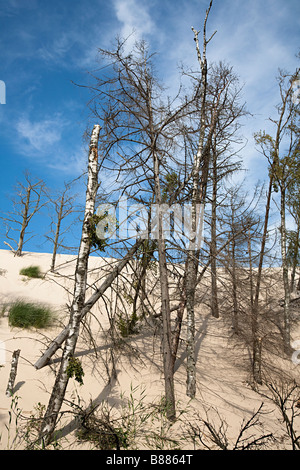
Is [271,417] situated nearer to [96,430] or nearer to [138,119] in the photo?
[96,430]

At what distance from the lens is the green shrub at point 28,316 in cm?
922

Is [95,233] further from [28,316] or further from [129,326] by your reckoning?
[129,326]

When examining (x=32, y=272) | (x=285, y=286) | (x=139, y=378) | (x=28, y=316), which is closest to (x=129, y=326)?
(x=139, y=378)

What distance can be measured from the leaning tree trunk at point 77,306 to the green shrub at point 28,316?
428cm

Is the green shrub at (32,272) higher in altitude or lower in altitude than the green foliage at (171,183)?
higher

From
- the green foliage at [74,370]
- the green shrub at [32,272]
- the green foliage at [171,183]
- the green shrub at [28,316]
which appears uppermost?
the green shrub at [32,272]

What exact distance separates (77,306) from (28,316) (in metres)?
4.59

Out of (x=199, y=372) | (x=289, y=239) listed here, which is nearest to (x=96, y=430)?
(x=199, y=372)

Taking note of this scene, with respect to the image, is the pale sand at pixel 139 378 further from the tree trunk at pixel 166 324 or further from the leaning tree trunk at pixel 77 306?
the tree trunk at pixel 166 324

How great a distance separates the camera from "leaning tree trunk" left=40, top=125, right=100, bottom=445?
5.08 meters

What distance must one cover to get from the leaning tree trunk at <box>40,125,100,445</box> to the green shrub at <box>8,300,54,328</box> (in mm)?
4280

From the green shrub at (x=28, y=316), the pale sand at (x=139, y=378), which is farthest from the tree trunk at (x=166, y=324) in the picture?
the green shrub at (x=28, y=316)

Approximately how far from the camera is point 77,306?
5.66 metres
